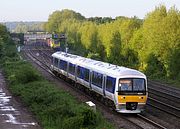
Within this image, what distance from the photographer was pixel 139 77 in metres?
25.1

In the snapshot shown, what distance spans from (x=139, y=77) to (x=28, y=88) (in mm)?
13734

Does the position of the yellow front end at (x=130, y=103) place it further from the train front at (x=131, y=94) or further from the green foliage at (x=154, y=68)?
the green foliage at (x=154, y=68)

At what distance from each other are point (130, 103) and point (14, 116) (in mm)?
6471

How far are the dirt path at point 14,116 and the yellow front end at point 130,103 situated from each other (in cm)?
481

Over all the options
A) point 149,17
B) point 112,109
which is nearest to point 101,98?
point 112,109

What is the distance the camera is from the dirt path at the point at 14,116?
21.8 m

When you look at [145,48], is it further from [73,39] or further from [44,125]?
[73,39]

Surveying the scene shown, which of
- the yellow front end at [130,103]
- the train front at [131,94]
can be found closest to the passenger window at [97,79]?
the train front at [131,94]

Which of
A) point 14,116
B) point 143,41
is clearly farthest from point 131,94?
point 143,41

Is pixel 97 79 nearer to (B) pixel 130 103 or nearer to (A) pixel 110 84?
(A) pixel 110 84

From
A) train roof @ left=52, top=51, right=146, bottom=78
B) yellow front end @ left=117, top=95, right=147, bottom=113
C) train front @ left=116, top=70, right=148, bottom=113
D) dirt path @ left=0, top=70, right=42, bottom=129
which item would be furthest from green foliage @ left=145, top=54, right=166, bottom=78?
yellow front end @ left=117, top=95, right=147, bottom=113

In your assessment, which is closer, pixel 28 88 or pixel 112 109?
pixel 112 109

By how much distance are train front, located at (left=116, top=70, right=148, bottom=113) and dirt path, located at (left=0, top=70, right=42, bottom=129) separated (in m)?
4.87

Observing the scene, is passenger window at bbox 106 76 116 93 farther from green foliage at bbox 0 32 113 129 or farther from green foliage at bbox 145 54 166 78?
green foliage at bbox 145 54 166 78
